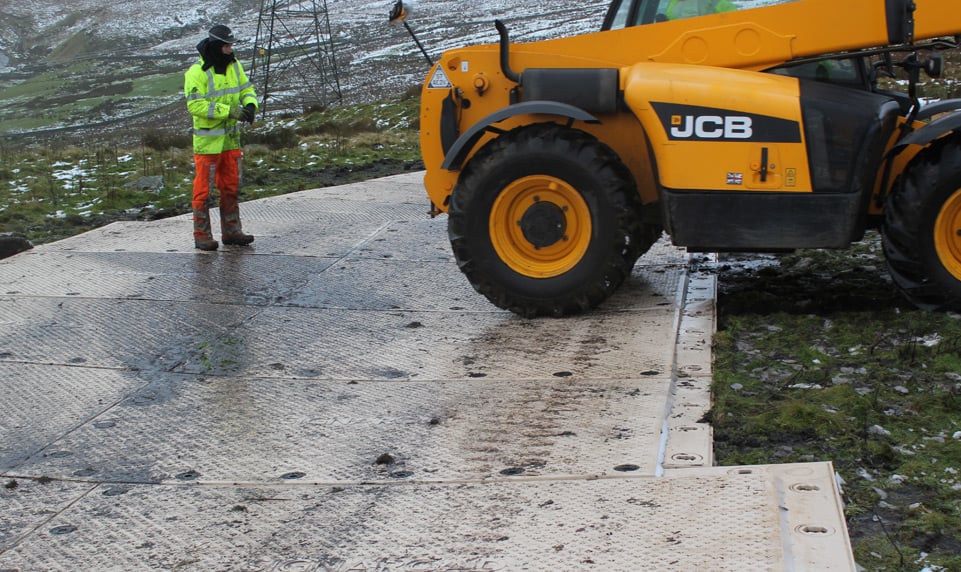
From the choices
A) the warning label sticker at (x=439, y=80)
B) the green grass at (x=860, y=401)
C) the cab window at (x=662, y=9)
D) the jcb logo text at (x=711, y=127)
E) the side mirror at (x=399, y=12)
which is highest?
the side mirror at (x=399, y=12)

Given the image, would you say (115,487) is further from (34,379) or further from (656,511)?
(656,511)

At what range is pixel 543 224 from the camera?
6117 millimetres

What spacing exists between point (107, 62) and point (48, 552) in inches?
2823

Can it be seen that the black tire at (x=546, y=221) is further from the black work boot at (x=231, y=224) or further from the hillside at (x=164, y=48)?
the hillside at (x=164, y=48)

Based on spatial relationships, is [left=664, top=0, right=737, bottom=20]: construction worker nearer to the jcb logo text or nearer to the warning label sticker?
the jcb logo text

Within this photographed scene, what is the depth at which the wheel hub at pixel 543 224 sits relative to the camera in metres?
6.10

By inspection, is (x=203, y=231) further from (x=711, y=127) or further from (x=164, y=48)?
(x=164, y=48)

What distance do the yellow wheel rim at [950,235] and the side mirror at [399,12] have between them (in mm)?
2943

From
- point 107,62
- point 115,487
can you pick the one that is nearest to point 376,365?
point 115,487

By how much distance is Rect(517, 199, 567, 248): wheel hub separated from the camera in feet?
20.0

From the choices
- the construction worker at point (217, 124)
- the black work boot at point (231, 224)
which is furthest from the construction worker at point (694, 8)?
the black work boot at point (231, 224)

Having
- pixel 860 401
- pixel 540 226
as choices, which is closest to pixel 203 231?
pixel 540 226

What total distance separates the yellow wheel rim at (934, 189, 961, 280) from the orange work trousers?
196 inches

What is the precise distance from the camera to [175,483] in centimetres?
412
